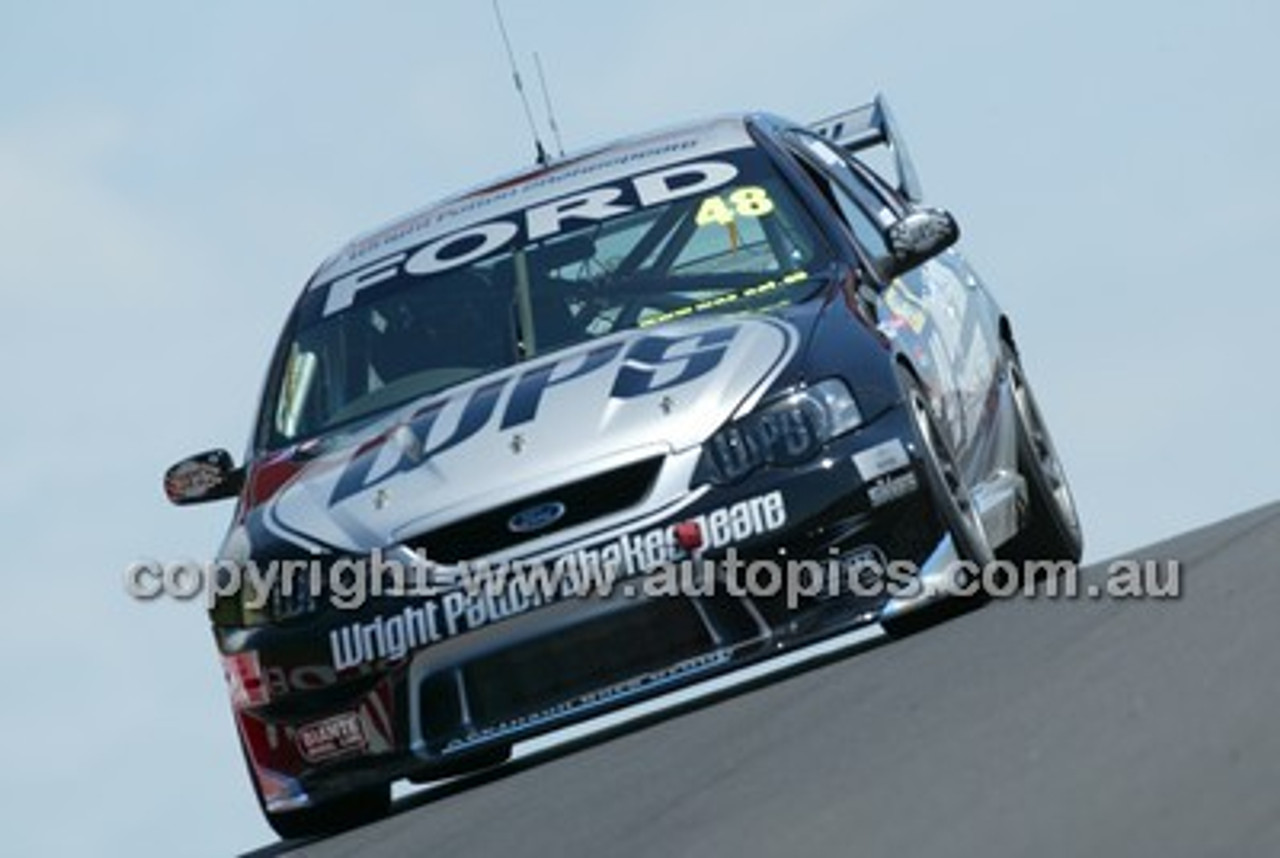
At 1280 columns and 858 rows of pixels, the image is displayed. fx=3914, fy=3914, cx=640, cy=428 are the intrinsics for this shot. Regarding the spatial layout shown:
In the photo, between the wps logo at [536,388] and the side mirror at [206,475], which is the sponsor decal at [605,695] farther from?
the side mirror at [206,475]

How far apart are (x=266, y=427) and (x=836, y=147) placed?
2582 mm

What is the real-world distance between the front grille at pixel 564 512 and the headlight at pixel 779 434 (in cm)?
15

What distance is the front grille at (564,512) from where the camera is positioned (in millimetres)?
9219

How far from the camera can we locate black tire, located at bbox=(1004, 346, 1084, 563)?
38.8ft

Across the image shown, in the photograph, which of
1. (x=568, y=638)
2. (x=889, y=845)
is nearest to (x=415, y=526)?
(x=568, y=638)

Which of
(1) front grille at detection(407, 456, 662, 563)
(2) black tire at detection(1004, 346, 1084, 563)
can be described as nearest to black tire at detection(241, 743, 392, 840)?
(1) front grille at detection(407, 456, 662, 563)

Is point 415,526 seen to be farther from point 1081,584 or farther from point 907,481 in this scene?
point 1081,584

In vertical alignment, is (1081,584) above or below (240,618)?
below

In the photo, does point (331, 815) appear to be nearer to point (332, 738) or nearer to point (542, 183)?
point (332, 738)

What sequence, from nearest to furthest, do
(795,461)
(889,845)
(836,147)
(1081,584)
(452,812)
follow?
(889,845), (452,812), (795,461), (1081,584), (836,147)

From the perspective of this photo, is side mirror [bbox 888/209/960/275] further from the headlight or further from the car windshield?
the headlight

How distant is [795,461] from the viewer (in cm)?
928

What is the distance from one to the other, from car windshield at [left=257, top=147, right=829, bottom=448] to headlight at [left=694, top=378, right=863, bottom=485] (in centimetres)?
79

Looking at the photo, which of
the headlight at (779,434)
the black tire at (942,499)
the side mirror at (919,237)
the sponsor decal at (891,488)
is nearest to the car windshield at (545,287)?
the side mirror at (919,237)
